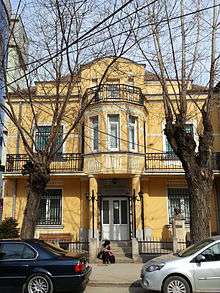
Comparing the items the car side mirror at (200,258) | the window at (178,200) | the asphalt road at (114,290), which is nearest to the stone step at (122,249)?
the window at (178,200)

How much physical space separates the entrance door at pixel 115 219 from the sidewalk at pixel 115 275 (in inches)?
231

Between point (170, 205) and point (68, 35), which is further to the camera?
point (170, 205)

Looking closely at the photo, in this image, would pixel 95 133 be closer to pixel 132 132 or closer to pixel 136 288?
pixel 132 132

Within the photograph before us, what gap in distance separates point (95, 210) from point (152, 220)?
342cm

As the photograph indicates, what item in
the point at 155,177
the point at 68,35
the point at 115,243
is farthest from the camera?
the point at 155,177

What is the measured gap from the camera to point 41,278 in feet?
31.3

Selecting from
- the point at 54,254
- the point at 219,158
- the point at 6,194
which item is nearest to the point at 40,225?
the point at 6,194

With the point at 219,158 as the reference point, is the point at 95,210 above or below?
below

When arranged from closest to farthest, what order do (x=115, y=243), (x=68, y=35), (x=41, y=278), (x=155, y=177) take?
(x=41, y=278) < (x=68, y=35) < (x=115, y=243) < (x=155, y=177)

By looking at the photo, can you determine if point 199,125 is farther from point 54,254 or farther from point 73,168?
point 54,254

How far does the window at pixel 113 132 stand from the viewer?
21.9 metres

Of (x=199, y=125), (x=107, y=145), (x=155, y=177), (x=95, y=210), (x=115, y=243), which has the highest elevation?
(x=199, y=125)

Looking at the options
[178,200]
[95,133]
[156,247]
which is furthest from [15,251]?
[178,200]

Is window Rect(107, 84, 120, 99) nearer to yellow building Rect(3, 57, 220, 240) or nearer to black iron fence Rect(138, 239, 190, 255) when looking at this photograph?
yellow building Rect(3, 57, 220, 240)
